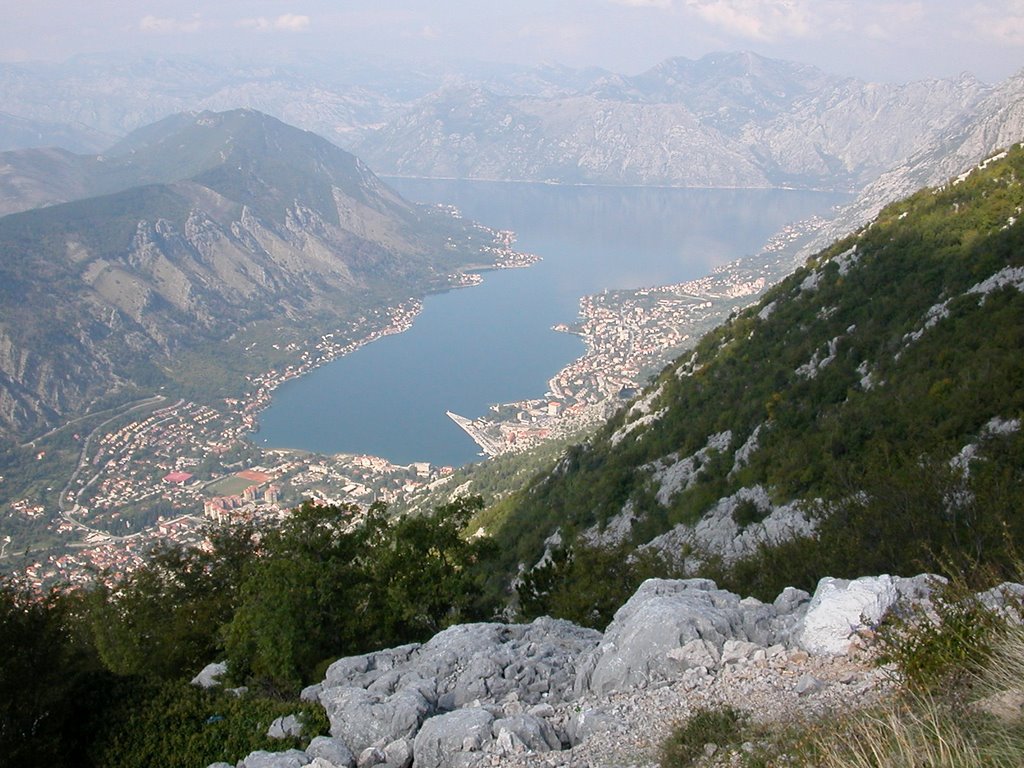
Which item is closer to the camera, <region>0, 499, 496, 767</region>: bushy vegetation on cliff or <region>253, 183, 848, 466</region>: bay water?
<region>0, 499, 496, 767</region>: bushy vegetation on cliff

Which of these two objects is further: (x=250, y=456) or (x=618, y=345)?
(x=618, y=345)

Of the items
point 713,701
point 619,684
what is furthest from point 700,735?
point 619,684

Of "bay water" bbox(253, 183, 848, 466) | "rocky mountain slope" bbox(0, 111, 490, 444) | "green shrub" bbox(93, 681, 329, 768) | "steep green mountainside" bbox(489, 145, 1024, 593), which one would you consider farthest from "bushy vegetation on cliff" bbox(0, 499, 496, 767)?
"rocky mountain slope" bbox(0, 111, 490, 444)

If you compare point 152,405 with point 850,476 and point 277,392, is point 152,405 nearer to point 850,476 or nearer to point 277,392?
point 277,392

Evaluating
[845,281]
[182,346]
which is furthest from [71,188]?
[845,281]

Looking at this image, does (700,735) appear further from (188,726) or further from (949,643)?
(188,726)

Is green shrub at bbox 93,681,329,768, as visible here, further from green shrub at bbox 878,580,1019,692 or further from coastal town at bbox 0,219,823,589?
coastal town at bbox 0,219,823,589
